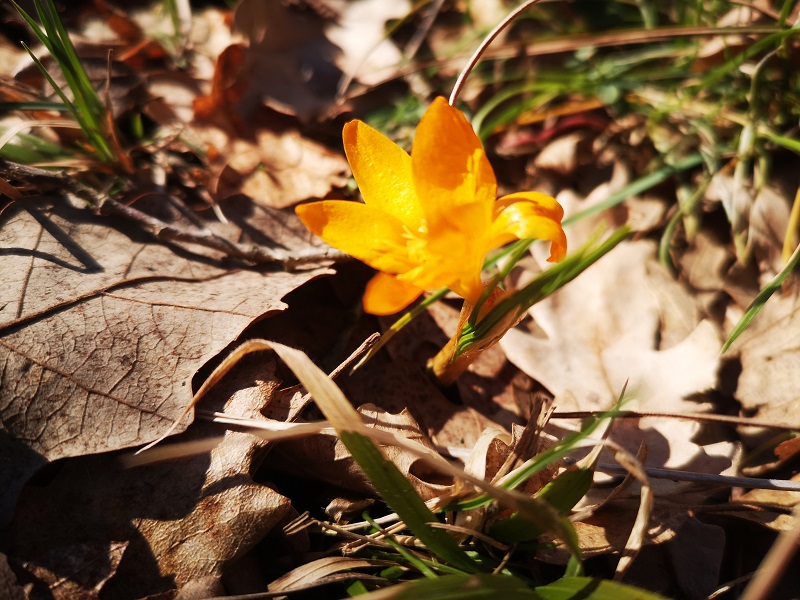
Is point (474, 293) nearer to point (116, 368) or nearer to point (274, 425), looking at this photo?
point (274, 425)

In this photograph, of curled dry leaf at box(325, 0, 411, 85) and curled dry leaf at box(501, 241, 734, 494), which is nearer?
curled dry leaf at box(501, 241, 734, 494)

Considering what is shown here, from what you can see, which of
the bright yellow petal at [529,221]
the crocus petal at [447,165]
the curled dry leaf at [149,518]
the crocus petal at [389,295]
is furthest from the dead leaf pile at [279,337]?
the crocus petal at [447,165]

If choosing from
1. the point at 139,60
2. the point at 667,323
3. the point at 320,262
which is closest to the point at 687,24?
the point at 667,323

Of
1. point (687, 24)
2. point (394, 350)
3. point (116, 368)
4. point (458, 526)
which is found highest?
point (687, 24)

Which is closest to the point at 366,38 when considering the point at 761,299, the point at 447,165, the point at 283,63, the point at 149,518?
the point at 283,63

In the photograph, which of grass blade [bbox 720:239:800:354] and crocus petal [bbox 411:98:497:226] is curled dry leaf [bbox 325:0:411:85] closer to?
crocus petal [bbox 411:98:497:226]

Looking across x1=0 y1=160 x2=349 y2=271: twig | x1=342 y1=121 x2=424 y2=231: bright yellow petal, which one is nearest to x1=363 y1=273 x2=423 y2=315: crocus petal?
x1=342 y1=121 x2=424 y2=231: bright yellow petal
